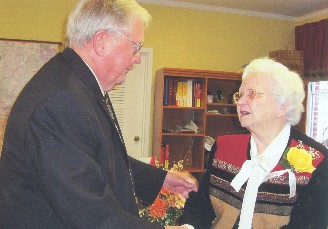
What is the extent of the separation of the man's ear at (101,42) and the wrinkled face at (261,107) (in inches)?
33.1

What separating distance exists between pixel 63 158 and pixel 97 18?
18.4 inches

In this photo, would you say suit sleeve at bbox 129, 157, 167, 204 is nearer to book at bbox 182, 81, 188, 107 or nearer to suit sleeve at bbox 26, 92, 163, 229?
suit sleeve at bbox 26, 92, 163, 229

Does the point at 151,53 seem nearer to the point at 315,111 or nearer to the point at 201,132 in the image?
the point at 201,132

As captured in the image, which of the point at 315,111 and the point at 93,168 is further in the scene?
the point at 315,111

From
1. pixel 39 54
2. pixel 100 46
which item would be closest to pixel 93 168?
pixel 100 46

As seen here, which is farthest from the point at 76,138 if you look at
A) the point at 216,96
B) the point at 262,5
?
the point at 262,5

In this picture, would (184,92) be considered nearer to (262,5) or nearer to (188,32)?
(188,32)

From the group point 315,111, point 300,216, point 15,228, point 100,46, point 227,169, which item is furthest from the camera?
point 315,111

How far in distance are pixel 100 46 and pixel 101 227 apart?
55 cm

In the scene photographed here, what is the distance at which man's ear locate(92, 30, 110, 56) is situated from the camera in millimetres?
1228

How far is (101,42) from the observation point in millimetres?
1239

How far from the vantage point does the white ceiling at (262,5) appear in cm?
495

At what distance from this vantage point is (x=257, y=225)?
1.74m

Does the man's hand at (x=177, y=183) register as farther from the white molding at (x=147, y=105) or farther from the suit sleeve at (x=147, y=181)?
the white molding at (x=147, y=105)
